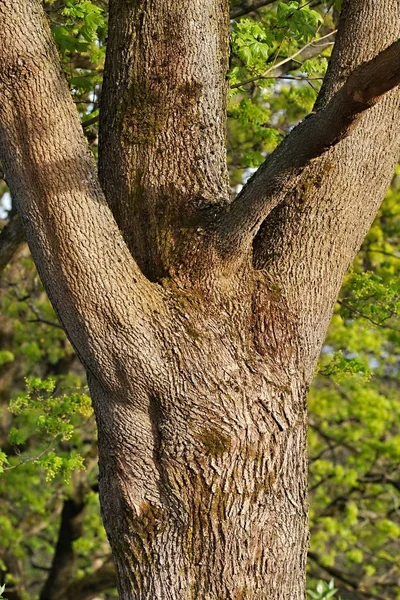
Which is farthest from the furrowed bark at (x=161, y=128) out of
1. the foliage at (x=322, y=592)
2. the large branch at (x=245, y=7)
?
the large branch at (x=245, y=7)

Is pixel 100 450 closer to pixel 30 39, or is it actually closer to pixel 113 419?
pixel 113 419

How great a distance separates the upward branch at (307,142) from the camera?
108 inches

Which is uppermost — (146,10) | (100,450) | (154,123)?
(146,10)

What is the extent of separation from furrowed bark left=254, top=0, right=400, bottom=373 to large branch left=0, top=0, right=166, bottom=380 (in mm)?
763

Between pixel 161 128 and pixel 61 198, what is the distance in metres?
0.73

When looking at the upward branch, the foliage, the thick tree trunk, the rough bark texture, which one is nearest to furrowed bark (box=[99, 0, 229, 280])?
the rough bark texture

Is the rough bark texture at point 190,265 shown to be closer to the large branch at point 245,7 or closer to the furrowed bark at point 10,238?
the large branch at point 245,7

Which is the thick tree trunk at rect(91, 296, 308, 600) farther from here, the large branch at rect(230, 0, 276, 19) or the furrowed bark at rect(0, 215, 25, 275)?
the large branch at rect(230, 0, 276, 19)

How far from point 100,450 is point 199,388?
2.02 ft

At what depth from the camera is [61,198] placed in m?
3.23

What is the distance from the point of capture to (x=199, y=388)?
340 cm

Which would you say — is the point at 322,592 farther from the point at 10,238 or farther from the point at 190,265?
the point at 10,238

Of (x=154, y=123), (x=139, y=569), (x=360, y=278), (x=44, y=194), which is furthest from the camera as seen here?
(x=360, y=278)

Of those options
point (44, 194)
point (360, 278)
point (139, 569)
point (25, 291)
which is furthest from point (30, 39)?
point (25, 291)
